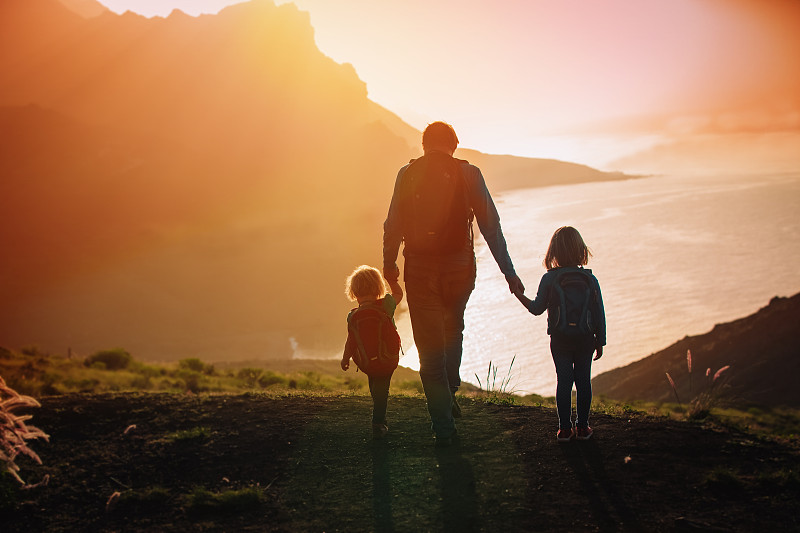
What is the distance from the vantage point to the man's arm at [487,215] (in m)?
4.55

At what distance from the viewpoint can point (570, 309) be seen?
4.61 meters

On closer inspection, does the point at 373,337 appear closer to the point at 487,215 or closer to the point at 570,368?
the point at 487,215

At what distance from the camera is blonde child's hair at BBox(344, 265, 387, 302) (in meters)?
5.07

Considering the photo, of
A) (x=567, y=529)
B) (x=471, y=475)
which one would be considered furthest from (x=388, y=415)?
(x=567, y=529)

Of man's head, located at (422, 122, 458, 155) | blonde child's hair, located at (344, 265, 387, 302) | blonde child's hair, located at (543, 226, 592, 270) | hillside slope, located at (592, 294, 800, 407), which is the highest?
man's head, located at (422, 122, 458, 155)

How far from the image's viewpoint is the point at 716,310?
4653 inches

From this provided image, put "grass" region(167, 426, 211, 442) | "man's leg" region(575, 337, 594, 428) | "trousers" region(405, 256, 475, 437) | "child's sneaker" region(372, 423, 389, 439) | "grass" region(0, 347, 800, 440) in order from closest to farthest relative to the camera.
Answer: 1. "trousers" region(405, 256, 475, 437)
2. "man's leg" region(575, 337, 594, 428)
3. "child's sneaker" region(372, 423, 389, 439)
4. "grass" region(167, 426, 211, 442)
5. "grass" region(0, 347, 800, 440)

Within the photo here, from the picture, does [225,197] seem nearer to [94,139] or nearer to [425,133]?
[94,139]

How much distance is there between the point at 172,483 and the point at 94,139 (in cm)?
13341

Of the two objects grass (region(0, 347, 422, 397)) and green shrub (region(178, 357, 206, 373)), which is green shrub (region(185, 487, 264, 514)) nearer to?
grass (region(0, 347, 422, 397))

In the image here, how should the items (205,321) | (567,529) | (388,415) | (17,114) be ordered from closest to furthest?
(567,529) < (388,415) < (205,321) < (17,114)

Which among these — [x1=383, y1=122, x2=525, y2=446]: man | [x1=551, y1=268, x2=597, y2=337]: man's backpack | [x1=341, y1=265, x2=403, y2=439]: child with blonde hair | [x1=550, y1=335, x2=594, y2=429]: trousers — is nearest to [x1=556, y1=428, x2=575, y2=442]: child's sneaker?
[x1=550, y1=335, x2=594, y2=429]: trousers

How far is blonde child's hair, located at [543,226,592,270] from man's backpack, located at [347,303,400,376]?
1461 mm

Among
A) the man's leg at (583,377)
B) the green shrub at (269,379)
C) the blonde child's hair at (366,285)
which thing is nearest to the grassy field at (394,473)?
the man's leg at (583,377)
